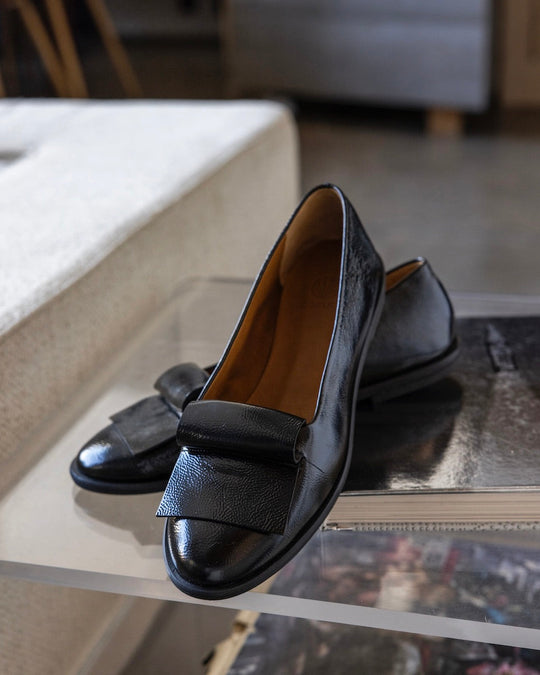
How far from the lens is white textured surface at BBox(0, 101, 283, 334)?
76cm

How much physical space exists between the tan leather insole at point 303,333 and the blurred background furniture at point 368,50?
1.98 metres

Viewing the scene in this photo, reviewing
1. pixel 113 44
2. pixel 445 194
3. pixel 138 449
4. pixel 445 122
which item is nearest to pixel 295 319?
pixel 138 449

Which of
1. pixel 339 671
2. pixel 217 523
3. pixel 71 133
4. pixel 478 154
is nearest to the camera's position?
pixel 217 523

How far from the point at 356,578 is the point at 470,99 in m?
2.21

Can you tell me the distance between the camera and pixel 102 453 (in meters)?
0.57

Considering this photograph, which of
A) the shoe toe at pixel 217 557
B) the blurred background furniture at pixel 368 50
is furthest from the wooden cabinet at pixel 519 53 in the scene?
the shoe toe at pixel 217 557

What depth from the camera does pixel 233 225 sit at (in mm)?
1047

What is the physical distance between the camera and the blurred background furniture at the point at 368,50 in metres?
2.47

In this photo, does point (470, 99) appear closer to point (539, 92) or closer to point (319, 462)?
point (539, 92)

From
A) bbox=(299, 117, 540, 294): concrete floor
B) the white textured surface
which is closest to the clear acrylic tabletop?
the white textured surface

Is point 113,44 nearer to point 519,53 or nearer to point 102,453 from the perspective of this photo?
point 519,53

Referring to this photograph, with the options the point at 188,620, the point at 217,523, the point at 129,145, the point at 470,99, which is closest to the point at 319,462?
the point at 217,523

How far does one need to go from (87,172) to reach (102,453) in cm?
50

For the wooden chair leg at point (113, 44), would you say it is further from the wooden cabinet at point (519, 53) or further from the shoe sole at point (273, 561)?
the shoe sole at point (273, 561)
